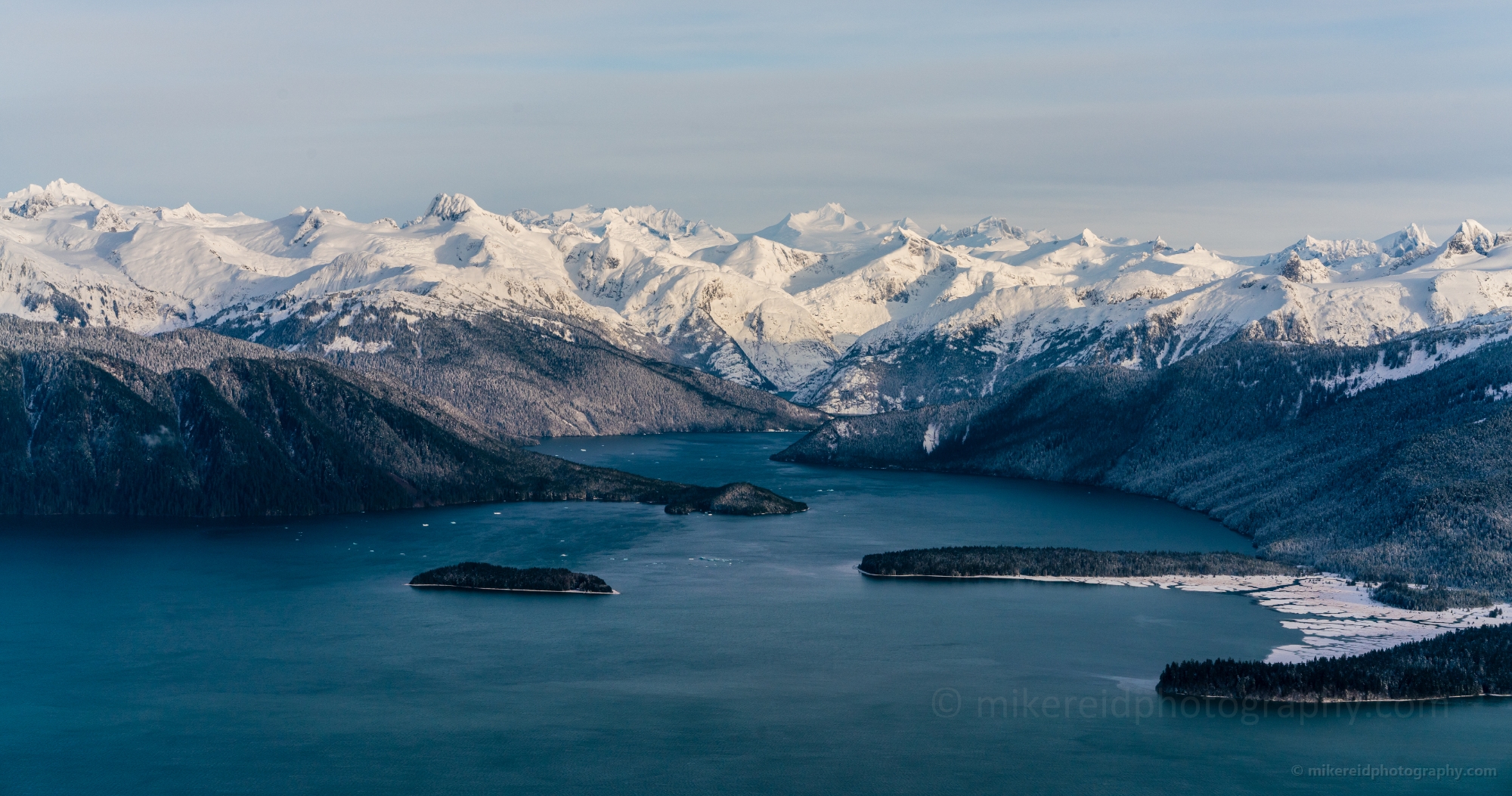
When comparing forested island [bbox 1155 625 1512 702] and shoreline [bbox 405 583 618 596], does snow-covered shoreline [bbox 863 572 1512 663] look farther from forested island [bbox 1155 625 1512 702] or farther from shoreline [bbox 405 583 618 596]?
shoreline [bbox 405 583 618 596]

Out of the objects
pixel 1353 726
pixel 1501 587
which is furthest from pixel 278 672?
pixel 1501 587

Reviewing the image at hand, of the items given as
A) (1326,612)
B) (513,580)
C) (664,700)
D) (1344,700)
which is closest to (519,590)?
(513,580)

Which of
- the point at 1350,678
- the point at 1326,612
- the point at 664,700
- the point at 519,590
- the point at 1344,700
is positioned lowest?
the point at 664,700

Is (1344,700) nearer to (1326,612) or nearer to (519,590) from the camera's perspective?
(1326,612)

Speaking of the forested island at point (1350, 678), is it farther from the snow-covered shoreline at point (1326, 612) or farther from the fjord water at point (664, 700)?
the snow-covered shoreline at point (1326, 612)

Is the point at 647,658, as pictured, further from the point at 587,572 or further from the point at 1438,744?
the point at 1438,744

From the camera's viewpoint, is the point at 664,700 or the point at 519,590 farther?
the point at 519,590
